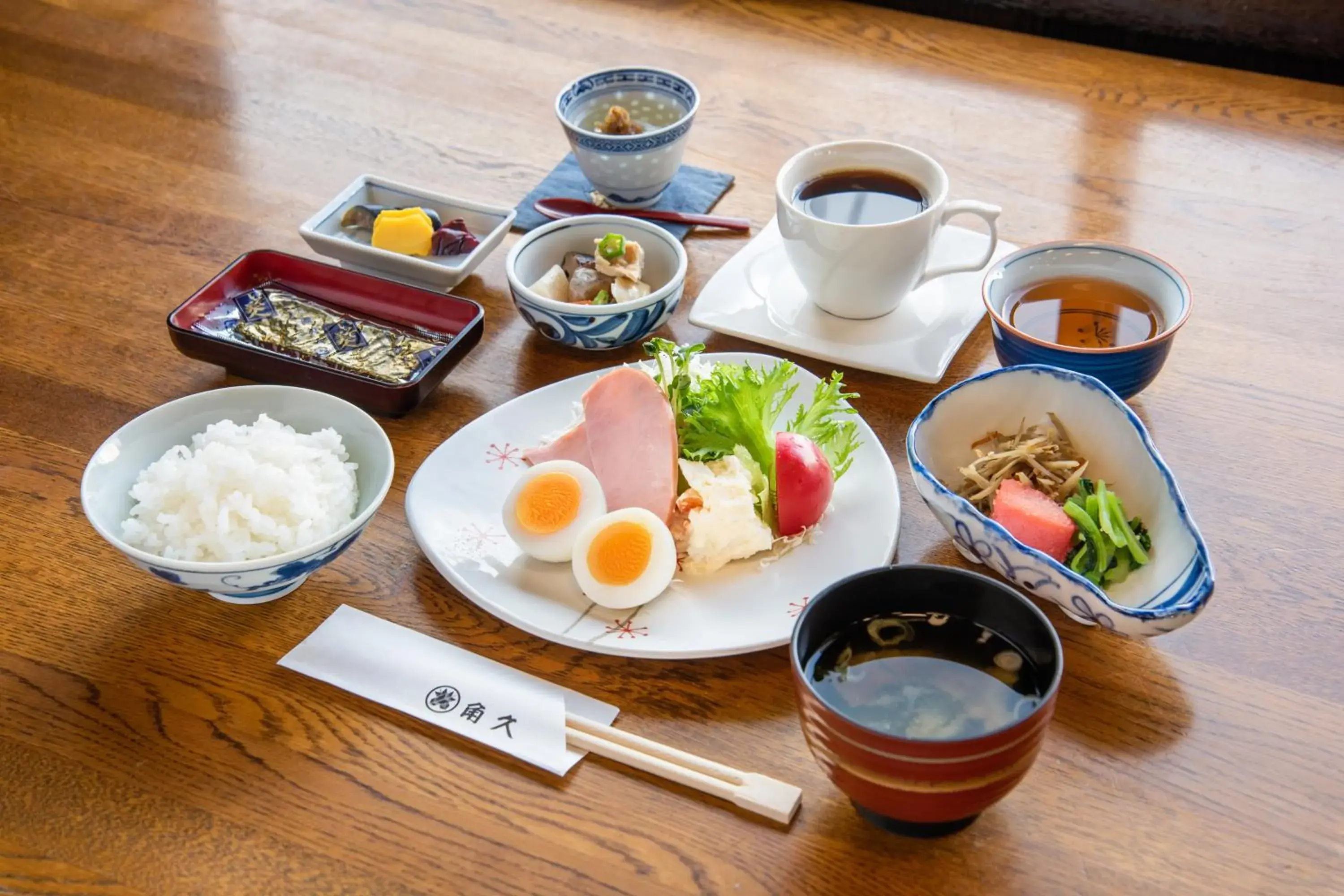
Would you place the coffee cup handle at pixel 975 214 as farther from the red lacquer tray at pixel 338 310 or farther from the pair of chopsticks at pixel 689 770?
the pair of chopsticks at pixel 689 770

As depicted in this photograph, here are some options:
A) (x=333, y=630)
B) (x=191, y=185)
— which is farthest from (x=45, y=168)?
(x=333, y=630)

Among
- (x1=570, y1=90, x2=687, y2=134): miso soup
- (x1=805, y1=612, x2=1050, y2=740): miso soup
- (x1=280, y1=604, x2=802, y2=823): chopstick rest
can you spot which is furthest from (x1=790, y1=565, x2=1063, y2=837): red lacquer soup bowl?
(x1=570, y1=90, x2=687, y2=134): miso soup

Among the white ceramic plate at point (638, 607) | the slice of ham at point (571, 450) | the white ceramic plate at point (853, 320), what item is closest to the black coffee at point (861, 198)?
the white ceramic plate at point (853, 320)

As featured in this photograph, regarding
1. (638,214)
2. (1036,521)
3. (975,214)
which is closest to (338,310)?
(638,214)

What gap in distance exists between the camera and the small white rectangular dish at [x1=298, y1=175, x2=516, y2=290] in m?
1.71

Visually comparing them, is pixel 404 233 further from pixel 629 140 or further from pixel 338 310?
pixel 629 140

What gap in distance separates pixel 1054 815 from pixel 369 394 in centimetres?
95

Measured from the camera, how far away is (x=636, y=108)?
1944 millimetres

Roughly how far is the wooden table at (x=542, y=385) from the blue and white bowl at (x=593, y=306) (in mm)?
69

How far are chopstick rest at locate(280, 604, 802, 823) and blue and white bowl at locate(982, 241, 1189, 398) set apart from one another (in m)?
0.62

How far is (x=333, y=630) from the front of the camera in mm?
1259

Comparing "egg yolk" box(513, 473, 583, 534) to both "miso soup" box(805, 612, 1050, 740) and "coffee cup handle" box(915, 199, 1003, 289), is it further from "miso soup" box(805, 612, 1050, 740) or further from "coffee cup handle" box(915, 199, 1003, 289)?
"coffee cup handle" box(915, 199, 1003, 289)

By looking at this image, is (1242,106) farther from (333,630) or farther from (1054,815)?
(333,630)

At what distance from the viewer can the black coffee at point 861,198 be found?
1.58 metres
